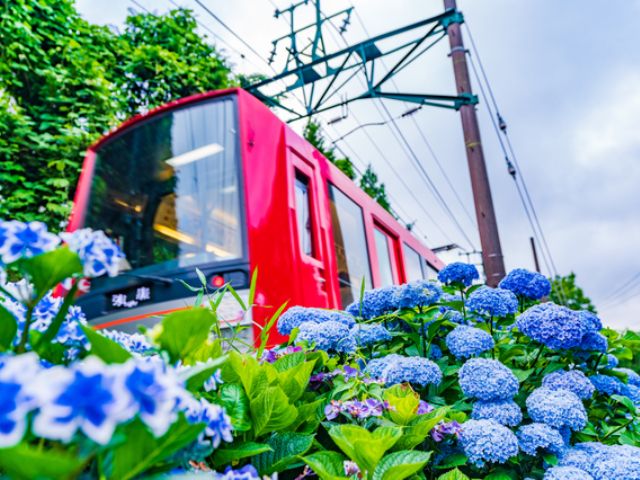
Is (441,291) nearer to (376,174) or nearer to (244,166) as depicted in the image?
(244,166)

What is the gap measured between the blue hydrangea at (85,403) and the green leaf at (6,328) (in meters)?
0.21

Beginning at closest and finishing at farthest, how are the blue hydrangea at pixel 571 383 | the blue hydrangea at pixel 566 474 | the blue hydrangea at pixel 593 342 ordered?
the blue hydrangea at pixel 566 474 → the blue hydrangea at pixel 571 383 → the blue hydrangea at pixel 593 342

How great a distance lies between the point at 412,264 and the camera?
677 cm

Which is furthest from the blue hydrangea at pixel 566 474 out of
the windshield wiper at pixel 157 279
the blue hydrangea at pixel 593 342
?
the windshield wiper at pixel 157 279

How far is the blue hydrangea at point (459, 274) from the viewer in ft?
5.00

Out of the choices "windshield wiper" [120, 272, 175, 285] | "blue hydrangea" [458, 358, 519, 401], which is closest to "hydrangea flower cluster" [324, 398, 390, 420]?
"blue hydrangea" [458, 358, 519, 401]

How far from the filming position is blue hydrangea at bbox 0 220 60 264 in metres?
0.49

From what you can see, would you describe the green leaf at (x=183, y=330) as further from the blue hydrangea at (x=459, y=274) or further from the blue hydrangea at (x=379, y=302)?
the blue hydrangea at (x=459, y=274)

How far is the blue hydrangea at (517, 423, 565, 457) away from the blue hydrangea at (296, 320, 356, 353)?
42 cm

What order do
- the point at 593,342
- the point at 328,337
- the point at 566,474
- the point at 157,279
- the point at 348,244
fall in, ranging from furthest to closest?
1. the point at 348,244
2. the point at 157,279
3. the point at 593,342
4. the point at 328,337
5. the point at 566,474

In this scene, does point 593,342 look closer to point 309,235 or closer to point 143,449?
point 143,449

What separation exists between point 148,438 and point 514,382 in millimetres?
920

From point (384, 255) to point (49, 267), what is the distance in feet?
17.3

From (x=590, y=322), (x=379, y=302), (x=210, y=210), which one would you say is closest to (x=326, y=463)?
(x=379, y=302)
